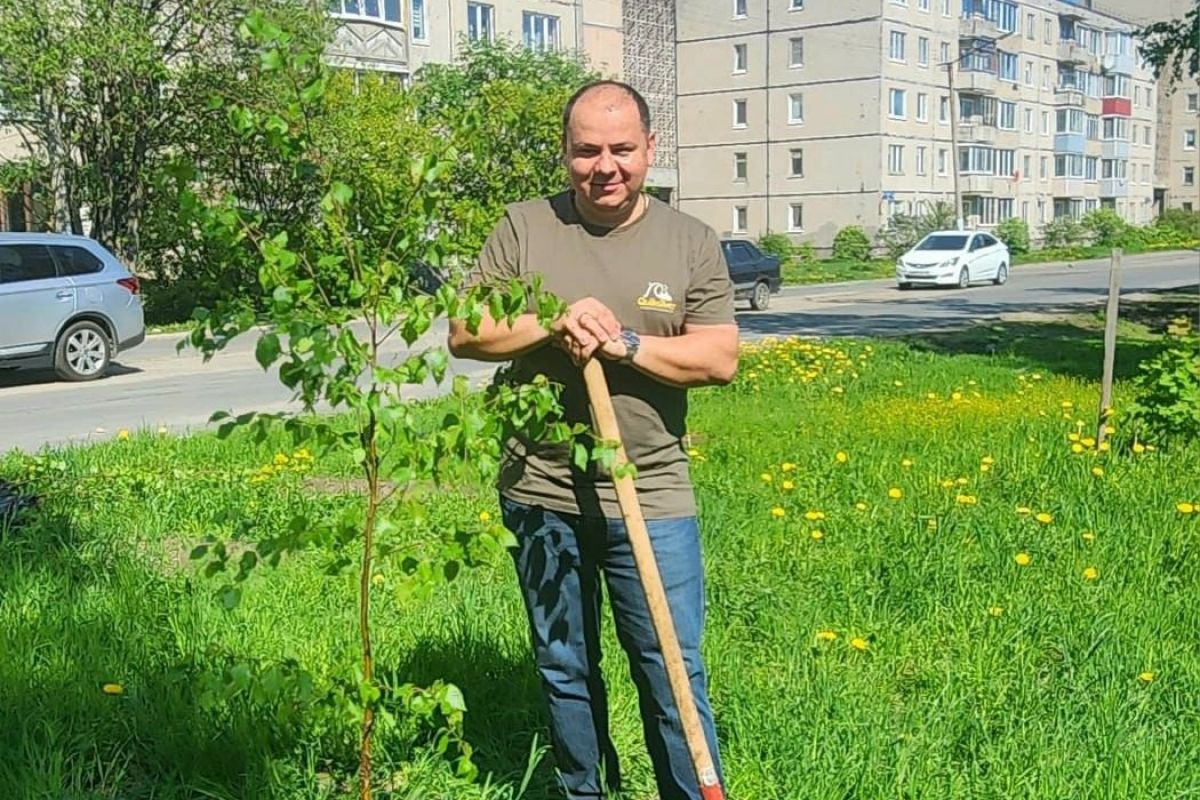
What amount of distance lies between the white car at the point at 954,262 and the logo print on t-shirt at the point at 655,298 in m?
31.2

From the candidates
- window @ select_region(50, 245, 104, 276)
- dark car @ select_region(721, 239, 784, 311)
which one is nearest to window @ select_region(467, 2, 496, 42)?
dark car @ select_region(721, 239, 784, 311)

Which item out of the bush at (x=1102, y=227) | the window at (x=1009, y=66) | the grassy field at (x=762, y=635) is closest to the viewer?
the grassy field at (x=762, y=635)

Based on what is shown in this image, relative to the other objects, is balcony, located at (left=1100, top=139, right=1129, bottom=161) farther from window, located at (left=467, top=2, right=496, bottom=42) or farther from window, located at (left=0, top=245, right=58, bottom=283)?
window, located at (left=0, top=245, right=58, bottom=283)

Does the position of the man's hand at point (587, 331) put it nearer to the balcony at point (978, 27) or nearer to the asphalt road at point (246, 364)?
the asphalt road at point (246, 364)

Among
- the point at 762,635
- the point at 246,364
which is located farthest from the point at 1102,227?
the point at 762,635

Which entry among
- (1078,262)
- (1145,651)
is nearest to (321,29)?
(1145,651)

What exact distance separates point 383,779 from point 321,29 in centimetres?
2301

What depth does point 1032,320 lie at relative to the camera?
21219mm

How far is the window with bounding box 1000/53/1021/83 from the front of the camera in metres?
71.2

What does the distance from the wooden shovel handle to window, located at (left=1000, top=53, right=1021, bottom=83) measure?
242 feet

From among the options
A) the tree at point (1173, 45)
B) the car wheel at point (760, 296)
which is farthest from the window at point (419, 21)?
the tree at point (1173, 45)

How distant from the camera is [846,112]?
194 ft

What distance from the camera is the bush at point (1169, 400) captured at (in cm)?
727

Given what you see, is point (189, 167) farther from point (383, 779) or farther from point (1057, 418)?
point (1057, 418)
